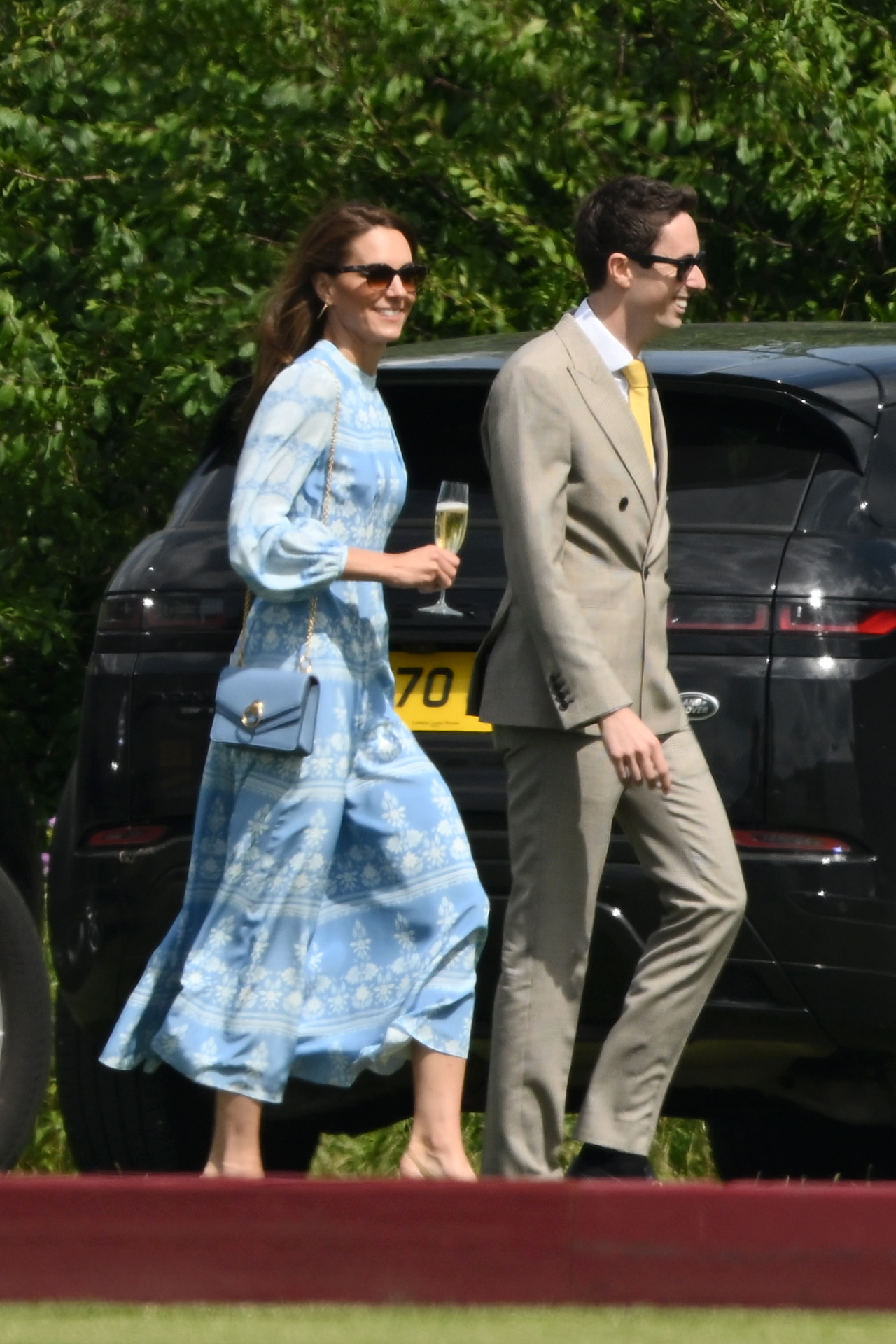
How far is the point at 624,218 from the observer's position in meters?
4.69

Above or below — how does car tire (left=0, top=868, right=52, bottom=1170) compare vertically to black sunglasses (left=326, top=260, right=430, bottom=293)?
below

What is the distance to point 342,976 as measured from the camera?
4.52 m

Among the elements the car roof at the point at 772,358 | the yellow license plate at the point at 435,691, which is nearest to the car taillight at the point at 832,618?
the car roof at the point at 772,358

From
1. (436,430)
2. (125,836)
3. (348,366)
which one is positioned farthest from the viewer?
(436,430)

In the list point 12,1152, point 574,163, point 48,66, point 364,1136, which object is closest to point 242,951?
point 12,1152

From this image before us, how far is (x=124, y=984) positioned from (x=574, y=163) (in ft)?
12.3

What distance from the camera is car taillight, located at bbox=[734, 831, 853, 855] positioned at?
15.3 feet

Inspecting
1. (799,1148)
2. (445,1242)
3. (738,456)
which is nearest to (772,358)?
(738,456)

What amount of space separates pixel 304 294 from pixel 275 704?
789mm

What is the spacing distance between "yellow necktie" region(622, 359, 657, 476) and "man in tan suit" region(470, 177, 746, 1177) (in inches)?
2.2

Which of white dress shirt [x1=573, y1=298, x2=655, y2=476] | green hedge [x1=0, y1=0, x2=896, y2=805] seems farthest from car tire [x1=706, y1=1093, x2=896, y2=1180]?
green hedge [x1=0, y1=0, x2=896, y2=805]

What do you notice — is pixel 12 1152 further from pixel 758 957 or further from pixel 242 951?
pixel 758 957

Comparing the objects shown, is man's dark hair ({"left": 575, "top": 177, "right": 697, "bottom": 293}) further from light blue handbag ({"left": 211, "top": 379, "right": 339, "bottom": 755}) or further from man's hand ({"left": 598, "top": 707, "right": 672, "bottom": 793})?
man's hand ({"left": 598, "top": 707, "right": 672, "bottom": 793})

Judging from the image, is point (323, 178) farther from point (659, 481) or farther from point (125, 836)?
point (659, 481)
